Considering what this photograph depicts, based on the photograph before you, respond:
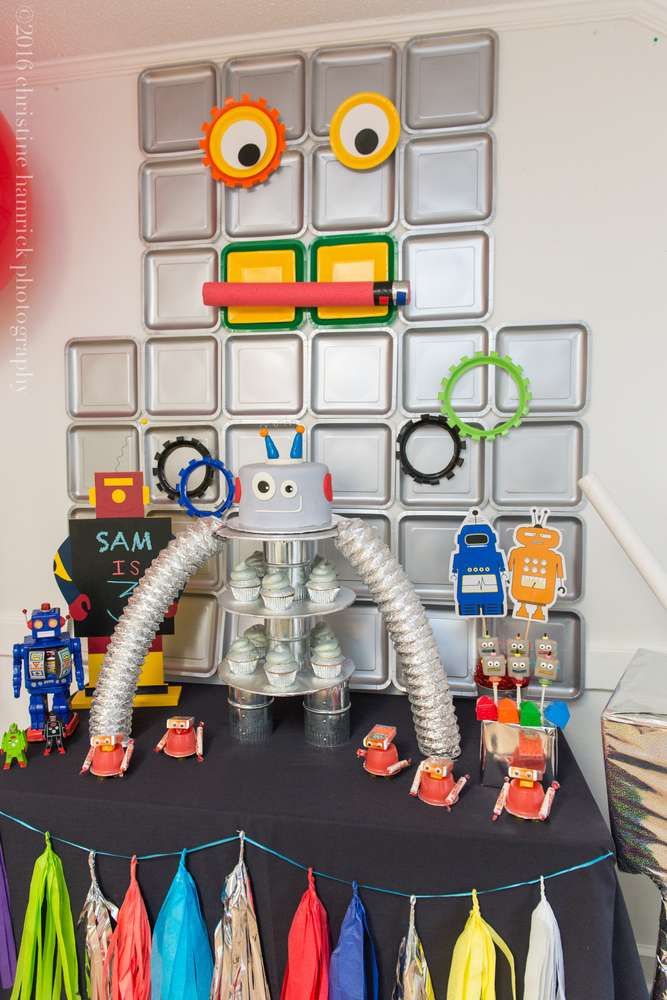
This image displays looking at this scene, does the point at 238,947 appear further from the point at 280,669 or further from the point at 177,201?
the point at 177,201

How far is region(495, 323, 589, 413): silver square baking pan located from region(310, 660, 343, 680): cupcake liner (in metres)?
0.62

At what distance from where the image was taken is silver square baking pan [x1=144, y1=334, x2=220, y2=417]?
1.48m

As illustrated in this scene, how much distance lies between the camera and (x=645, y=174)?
51.1 inches

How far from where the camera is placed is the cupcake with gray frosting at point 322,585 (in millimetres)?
1155

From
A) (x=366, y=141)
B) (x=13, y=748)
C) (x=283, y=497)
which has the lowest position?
(x=13, y=748)

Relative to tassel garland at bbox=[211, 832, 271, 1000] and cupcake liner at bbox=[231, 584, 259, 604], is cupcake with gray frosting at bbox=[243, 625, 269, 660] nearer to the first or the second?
cupcake liner at bbox=[231, 584, 259, 604]

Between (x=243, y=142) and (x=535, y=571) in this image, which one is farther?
(x=243, y=142)

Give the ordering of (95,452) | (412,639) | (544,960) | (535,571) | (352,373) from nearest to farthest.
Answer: (544,960)
(412,639)
(535,571)
(352,373)
(95,452)

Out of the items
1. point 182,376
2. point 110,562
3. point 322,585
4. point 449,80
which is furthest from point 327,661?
point 449,80

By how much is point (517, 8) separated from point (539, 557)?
106cm

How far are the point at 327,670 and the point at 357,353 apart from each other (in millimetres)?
659

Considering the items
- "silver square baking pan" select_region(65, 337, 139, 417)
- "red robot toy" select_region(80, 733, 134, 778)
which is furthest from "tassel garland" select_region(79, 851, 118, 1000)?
"silver square baking pan" select_region(65, 337, 139, 417)

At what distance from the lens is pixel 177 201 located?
1469 millimetres

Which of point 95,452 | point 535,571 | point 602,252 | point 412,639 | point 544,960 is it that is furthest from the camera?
point 95,452
